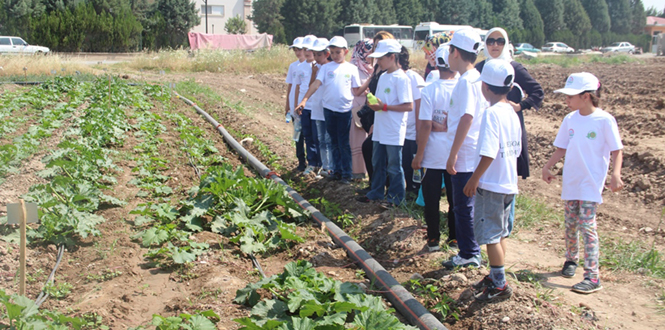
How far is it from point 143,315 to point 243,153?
203 inches

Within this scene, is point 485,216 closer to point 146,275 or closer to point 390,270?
point 390,270

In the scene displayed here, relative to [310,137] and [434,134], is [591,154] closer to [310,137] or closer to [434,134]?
[434,134]

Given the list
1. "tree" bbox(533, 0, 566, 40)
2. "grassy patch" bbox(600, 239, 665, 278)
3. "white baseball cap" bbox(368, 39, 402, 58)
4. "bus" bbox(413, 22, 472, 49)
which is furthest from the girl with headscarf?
"tree" bbox(533, 0, 566, 40)

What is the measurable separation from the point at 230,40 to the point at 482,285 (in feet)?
126

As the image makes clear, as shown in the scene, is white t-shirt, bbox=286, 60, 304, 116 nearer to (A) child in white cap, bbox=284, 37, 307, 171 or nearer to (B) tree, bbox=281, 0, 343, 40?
(A) child in white cap, bbox=284, 37, 307, 171

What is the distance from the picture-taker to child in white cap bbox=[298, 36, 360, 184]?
671 centimetres

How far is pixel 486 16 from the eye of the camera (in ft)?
205

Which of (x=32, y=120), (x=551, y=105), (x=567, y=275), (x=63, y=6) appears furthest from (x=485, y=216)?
(x=63, y=6)

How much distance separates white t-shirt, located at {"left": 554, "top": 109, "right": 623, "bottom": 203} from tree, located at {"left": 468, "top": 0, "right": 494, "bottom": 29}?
60679 mm

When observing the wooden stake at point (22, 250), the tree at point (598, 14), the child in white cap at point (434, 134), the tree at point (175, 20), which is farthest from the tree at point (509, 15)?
the wooden stake at point (22, 250)

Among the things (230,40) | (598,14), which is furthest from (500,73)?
(598,14)

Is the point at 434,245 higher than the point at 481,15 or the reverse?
the reverse

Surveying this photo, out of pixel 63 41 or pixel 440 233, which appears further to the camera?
pixel 63 41

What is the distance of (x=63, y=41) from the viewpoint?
125 feet
